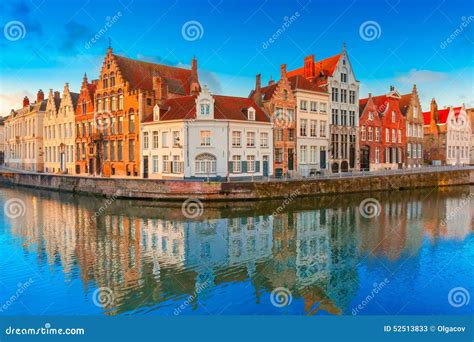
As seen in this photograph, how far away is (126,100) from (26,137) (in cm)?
2839

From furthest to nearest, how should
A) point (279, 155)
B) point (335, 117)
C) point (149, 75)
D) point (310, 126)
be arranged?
point (335, 117) → point (149, 75) → point (310, 126) → point (279, 155)

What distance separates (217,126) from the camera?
35.5 meters

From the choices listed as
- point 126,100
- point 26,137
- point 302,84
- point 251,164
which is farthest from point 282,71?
point 26,137

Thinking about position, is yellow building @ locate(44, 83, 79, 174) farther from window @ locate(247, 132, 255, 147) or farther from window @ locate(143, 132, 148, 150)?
window @ locate(247, 132, 255, 147)

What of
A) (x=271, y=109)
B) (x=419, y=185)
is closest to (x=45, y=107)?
(x=271, y=109)

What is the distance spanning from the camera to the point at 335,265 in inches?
615

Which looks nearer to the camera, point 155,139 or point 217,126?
point 217,126

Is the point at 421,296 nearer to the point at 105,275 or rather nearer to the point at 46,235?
the point at 105,275

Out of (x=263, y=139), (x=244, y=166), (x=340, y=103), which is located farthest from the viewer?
(x=340, y=103)

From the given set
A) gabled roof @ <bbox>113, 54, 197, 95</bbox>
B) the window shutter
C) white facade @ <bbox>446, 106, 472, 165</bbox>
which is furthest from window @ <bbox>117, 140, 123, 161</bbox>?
white facade @ <bbox>446, 106, 472, 165</bbox>

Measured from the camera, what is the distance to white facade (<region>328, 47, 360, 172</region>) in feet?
151

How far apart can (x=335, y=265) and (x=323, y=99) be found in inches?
1249

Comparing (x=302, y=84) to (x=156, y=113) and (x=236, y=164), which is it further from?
(x=156, y=113)

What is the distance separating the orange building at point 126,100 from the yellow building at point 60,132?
729 cm
